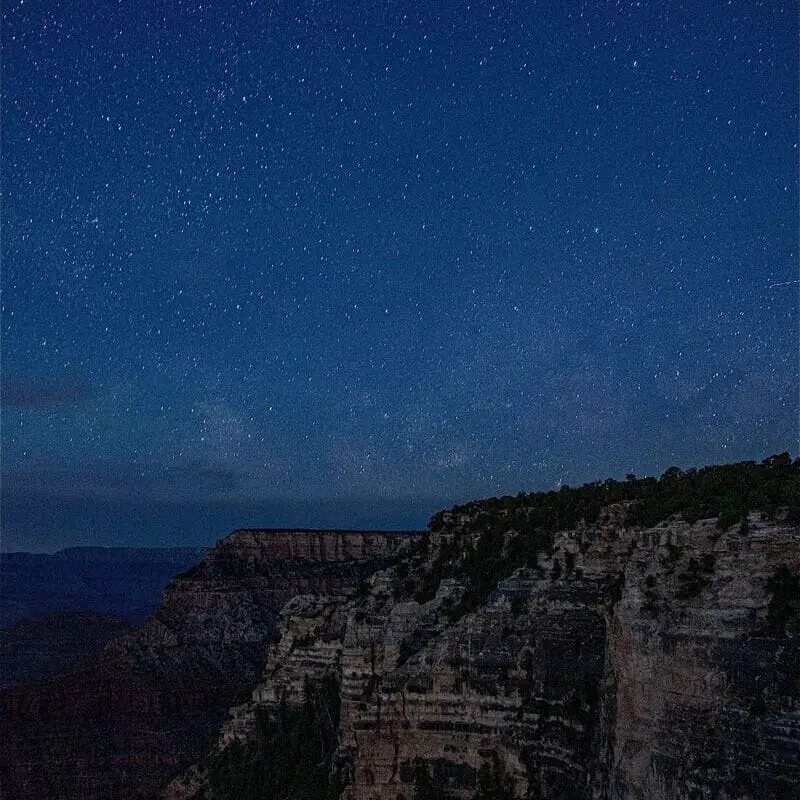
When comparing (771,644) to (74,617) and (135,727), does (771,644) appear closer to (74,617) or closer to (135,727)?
(135,727)

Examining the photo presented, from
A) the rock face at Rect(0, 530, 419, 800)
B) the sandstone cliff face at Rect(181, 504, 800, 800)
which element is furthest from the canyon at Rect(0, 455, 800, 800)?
the rock face at Rect(0, 530, 419, 800)

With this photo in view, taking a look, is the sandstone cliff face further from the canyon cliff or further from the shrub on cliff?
the shrub on cliff

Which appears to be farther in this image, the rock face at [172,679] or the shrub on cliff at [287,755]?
the rock face at [172,679]

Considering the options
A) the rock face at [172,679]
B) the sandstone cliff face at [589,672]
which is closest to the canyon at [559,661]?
the sandstone cliff face at [589,672]

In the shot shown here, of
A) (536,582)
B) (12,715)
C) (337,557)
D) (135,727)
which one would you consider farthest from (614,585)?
(337,557)

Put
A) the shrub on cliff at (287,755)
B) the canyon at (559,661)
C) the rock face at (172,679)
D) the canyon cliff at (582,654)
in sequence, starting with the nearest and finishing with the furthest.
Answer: the canyon cliff at (582,654) → the canyon at (559,661) → the shrub on cliff at (287,755) → the rock face at (172,679)

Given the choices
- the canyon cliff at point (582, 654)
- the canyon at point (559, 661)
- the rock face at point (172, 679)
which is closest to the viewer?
the canyon cliff at point (582, 654)

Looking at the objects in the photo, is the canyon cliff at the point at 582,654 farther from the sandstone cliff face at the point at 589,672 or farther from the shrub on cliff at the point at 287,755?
the shrub on cliff at the point at 287,755
